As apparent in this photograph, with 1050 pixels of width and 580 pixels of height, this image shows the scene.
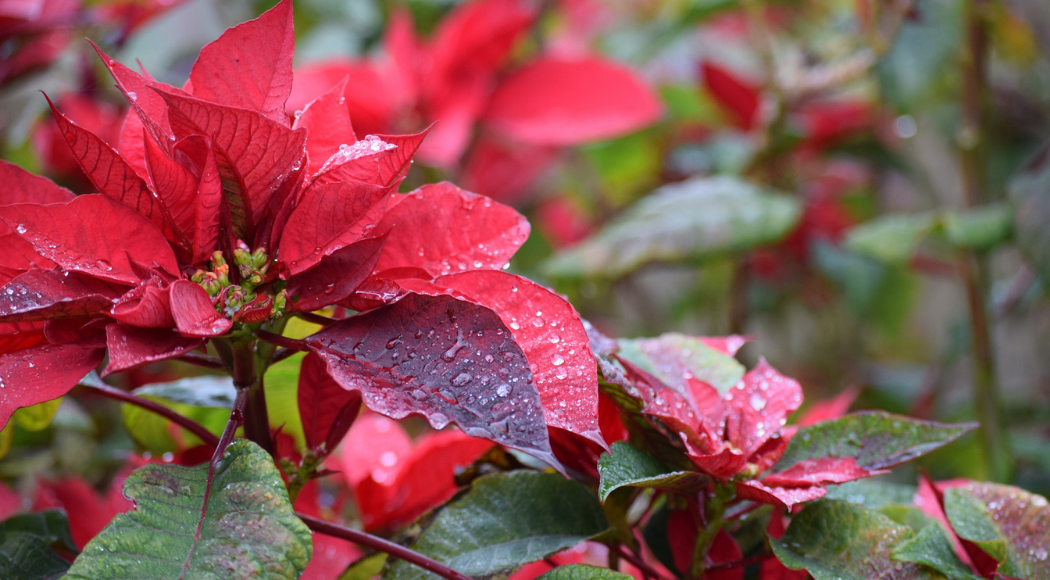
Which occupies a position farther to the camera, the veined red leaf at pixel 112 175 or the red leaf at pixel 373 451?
the red leaf at pixel 373 451

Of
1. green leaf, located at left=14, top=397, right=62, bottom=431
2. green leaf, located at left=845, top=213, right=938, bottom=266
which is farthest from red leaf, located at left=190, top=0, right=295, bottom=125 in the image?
green leaf, located at left=845, top=213, right=938, bottom=266

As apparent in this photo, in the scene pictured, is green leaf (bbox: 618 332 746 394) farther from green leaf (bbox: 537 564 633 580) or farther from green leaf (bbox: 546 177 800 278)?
green leaf (bbox: 546 177 800 278)

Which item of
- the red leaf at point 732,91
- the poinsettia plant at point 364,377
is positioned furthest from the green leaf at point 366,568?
the red leaf at point 732,91

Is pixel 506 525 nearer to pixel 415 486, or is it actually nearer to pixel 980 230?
pixel 415 486

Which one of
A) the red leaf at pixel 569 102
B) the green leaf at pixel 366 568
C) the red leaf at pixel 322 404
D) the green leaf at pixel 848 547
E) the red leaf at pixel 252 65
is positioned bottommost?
the green leaf at pixel 366 568

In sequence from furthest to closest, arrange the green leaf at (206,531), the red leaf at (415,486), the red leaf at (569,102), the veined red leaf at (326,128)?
1. the red leaf at (569,102)
2. the red leaf at (415,486)
3. the veined red leaf at (326,128)
4. the green leaf at (206,531)

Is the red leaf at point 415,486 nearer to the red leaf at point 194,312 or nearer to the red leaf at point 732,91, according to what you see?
the red leaf at point 194,312

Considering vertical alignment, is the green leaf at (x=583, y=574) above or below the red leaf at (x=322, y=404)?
below

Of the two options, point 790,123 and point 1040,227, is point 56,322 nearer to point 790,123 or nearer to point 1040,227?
point 1040,227
